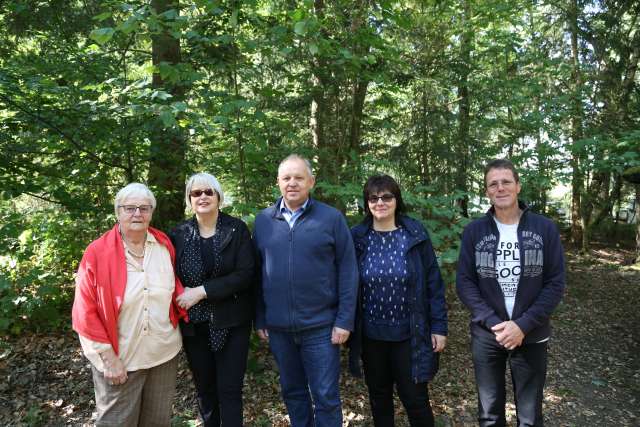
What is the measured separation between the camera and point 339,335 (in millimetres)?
2754

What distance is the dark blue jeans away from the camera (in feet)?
9.18

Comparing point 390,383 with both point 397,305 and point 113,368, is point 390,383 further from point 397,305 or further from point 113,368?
point 113,368

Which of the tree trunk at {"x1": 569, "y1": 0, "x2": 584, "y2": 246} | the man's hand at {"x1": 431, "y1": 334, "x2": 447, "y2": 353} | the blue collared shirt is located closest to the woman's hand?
the blue collared shirt

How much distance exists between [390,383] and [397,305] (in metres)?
0.63

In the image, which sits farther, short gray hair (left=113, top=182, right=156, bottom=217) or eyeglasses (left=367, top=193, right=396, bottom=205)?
eyeglasses (left=367, top=193, right=396, bottom=205)

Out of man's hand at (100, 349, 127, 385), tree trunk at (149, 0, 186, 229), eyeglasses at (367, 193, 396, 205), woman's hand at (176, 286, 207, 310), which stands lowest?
man's hand at (100, 349, 127, 385)

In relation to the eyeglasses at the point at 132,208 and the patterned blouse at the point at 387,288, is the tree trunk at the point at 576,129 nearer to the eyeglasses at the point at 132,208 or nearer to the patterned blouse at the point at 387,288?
the patterned blouse at the point at 387,288

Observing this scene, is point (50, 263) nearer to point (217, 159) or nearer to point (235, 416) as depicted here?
point (217, 159)

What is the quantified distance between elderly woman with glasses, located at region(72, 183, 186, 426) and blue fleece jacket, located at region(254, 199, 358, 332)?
2.05ft

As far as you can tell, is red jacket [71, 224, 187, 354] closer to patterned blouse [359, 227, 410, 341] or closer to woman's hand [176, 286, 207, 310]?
woman's hand [176, 286, 207, 310]

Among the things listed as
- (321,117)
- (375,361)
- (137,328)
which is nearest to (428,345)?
(375,361)

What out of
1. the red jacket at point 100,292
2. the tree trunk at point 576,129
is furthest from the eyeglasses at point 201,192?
the tree trunk at point 576,129

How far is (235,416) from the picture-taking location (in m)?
2.91

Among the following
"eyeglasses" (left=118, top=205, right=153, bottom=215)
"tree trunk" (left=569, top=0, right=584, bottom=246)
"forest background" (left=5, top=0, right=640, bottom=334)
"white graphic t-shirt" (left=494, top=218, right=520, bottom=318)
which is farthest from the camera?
"tree trunk" (left=569, top=0, right=584, bottom=246)
